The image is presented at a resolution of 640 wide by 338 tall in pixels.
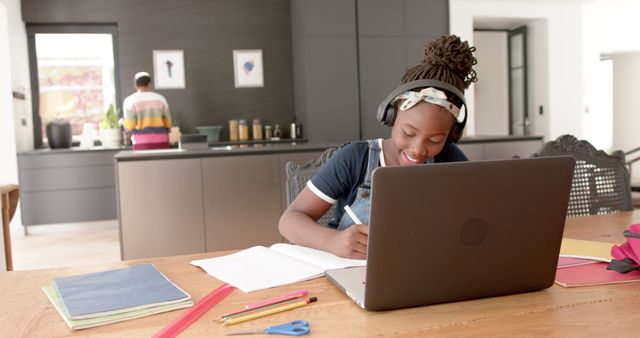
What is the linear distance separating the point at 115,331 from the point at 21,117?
17.8 ft

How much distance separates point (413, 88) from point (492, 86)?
629 cm

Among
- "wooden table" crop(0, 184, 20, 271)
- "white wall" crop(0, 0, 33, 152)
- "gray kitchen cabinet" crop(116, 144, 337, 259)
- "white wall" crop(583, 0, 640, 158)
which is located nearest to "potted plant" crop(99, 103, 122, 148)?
"white wall" crop(0, 0, 33, 152)

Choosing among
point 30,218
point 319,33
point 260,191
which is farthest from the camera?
point 319,33

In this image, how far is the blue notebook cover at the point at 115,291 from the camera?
32.2 inches

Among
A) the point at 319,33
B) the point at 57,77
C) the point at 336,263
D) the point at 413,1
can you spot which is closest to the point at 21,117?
the point at 57,77

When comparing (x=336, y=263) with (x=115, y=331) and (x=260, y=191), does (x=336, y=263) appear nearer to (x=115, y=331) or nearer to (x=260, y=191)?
(x=115, y=331)

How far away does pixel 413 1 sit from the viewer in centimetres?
609

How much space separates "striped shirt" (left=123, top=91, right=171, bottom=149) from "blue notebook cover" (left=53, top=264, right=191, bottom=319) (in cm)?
401

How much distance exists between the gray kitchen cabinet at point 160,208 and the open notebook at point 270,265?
222 centimetres

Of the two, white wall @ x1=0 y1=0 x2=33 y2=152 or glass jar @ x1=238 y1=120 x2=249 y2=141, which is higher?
white wall @ x1=0 y1=0 x2=33 y2=152

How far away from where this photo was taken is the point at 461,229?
773mm

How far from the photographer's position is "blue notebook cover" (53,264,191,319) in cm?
82

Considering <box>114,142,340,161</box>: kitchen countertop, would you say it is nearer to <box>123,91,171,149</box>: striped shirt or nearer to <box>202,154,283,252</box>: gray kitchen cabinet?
<box>202,154,283,252</box>: gray kitchen cabinet

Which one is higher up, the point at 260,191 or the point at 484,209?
the point at 484,209
